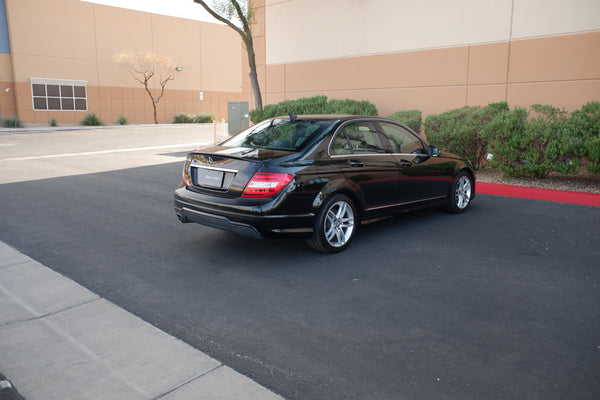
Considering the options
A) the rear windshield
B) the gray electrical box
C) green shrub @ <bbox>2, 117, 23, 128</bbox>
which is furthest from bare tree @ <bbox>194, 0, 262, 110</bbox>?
green shrub @ <bbox>2, 117, 23, 128</bbox>

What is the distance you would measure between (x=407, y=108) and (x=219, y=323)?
1187 centimetres

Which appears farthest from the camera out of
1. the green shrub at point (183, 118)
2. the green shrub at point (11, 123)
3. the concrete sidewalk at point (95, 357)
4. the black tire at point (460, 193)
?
the green shrub at point (183, 118)

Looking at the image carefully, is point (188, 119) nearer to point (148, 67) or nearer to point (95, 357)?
point (148, 67)

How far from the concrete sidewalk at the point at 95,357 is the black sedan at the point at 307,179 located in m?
1.64

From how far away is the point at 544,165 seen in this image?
992cm

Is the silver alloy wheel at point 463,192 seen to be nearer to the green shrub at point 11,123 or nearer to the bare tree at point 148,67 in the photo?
the green shrub at point 11,123

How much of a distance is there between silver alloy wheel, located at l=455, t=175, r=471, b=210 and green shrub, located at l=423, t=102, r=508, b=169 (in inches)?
130

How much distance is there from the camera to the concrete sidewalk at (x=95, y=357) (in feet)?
9.87

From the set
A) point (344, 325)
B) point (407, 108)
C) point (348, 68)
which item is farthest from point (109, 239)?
point (348, 68)

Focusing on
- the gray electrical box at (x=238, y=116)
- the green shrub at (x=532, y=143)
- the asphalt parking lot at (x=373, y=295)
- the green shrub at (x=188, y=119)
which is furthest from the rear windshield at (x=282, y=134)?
the green shrub at (x=188, y=119)

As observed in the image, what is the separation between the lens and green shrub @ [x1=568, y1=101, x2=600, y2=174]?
9203 millimetres

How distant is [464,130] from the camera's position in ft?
37.5

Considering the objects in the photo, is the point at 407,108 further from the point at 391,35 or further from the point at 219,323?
the point at 219,323

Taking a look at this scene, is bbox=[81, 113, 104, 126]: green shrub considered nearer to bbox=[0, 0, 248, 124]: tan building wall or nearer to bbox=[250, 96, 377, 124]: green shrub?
bbox=[0, 0, 248, 124]: tan building wall
